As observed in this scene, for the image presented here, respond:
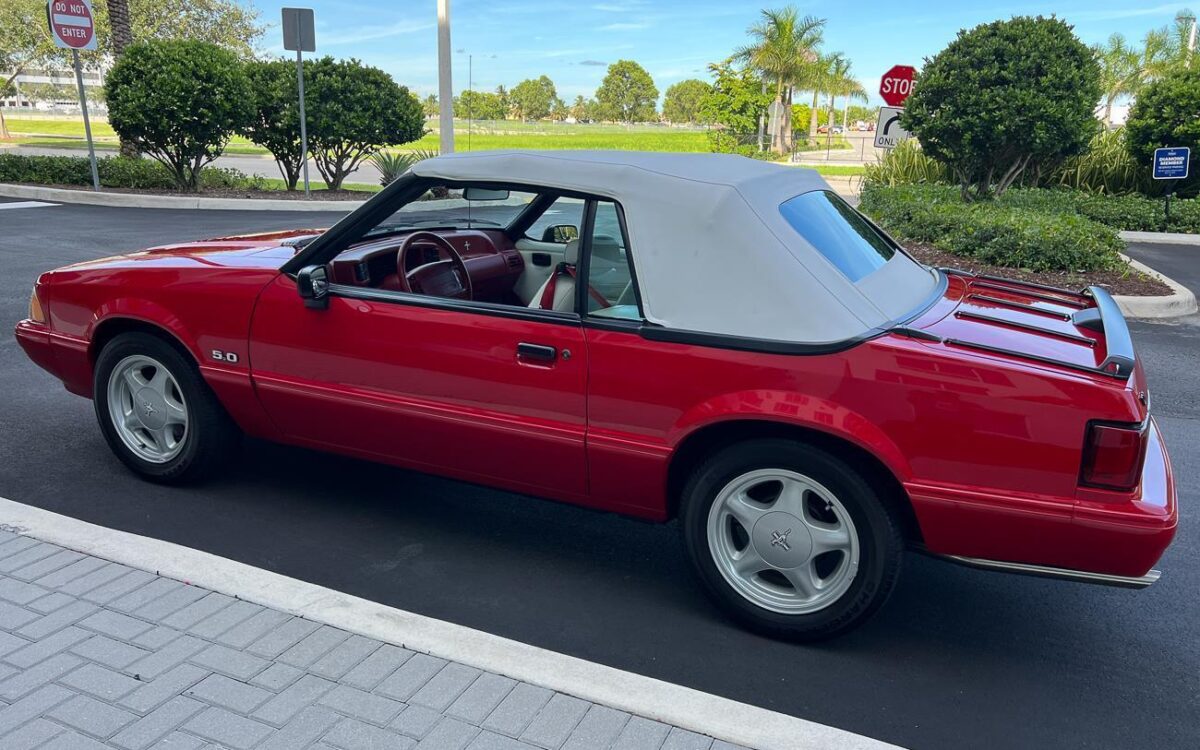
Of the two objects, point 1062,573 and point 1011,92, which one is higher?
point 1011,92

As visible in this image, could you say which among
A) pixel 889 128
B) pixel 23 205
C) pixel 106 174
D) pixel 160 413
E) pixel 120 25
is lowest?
pixel 160 413

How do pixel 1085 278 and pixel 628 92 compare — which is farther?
pixel 628 92

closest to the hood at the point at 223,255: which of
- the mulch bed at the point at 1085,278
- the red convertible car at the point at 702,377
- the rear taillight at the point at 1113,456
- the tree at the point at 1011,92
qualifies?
the red convertible car at the point at 702,377

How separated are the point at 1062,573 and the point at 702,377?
1283 millimetres

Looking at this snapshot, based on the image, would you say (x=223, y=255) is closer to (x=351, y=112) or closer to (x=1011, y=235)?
(x=1011, y=235)

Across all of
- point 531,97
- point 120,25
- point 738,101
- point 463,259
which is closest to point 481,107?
point 531,97

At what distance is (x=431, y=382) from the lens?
358cm

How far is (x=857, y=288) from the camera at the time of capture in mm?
3207

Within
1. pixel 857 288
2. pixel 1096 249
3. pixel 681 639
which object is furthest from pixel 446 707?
pixel 1096 249

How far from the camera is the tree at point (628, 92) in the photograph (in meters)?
118

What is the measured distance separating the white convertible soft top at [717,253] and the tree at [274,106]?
1586 centimetres

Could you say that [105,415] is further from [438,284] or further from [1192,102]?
[1192,102]

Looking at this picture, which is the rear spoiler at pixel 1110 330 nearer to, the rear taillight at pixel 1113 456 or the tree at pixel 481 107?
the rear taillight at pixel 1113 456

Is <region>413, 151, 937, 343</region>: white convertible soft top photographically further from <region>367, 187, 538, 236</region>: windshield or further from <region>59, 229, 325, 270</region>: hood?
<region>59, 229, 325, 270</region>: hood
